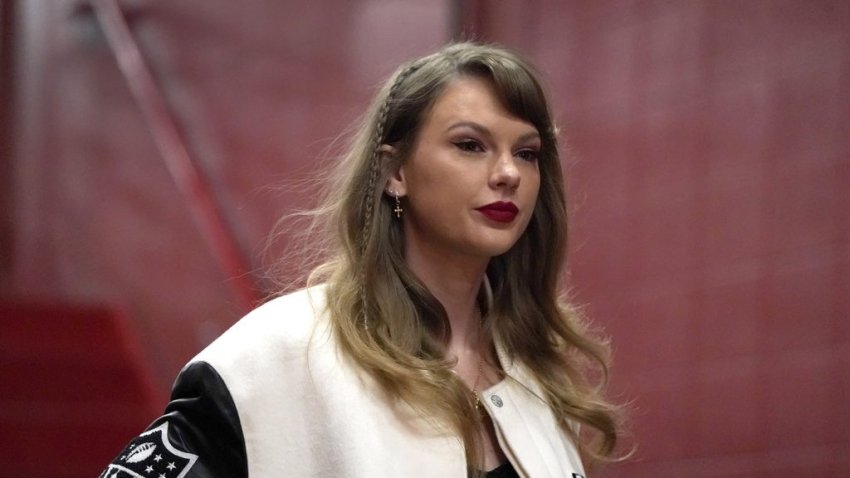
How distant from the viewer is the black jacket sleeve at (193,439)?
5.49 ft

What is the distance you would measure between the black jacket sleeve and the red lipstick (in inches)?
20.0

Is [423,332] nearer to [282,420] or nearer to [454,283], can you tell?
[454,283]

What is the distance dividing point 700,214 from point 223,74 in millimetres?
2126

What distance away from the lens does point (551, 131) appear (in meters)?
2.09

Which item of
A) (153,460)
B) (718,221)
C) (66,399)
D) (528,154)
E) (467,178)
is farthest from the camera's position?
(66,399)

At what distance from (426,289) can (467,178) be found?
0.20m

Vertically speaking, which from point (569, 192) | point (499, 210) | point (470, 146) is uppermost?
point (470, 146)

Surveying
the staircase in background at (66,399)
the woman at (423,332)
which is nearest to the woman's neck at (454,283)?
the woman at (423,332)

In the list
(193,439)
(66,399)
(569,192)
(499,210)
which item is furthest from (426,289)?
(66,399)

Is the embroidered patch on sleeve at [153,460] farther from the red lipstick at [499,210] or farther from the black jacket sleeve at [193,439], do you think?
the red lipstick at [499,210]

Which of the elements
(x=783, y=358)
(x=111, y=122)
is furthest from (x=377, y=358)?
(x=111, y=122)

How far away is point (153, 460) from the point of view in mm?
1672

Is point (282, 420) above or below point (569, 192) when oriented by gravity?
above

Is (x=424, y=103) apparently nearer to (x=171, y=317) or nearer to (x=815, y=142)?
(x=815, y=142)
